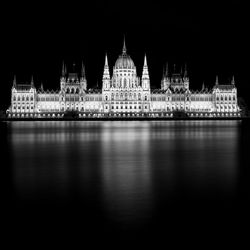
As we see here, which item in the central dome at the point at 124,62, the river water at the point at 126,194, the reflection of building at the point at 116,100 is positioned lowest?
the river water at the point at 126,194

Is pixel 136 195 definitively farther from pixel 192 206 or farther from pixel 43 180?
pixel 43 180

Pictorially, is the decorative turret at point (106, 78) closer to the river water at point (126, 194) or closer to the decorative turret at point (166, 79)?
the decorative turret at point (166, 79)

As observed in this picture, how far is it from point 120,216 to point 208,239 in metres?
2.62

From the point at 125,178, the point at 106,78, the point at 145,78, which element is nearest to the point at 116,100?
the point at 106,78

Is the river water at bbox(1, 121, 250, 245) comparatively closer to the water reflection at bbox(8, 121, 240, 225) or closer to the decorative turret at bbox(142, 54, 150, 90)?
the water reflection at bbox(8, 121, 240, 225)

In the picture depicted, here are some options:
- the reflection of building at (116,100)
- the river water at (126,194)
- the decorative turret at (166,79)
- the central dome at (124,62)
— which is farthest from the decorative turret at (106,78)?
the river water at (126,194)

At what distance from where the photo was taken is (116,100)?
14788cm

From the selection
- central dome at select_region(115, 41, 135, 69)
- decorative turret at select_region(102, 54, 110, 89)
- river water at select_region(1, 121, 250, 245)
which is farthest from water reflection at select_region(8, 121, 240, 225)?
central dome at select_region(115, 41, 135, 69)

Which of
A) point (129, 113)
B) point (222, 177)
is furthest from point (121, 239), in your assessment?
point (129, 113)

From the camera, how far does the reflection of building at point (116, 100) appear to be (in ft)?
477

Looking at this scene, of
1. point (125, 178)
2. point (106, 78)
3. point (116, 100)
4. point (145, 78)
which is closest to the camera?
point (125, 178)

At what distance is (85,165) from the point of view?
2253cm

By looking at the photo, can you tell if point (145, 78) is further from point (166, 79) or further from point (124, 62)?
point (124, 62)

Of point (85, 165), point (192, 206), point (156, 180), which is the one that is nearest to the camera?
point (192, 206)
